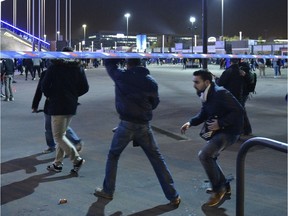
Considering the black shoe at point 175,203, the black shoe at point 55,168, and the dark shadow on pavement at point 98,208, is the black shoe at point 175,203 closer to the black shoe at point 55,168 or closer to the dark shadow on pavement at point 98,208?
the dark shadow on pavement at point 98,208

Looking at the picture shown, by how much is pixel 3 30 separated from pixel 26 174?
4784cm

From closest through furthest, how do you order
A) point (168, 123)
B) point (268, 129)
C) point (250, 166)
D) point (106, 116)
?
point (250, 166) < point (268, 129) < point (168, 123) < point (106, 116)

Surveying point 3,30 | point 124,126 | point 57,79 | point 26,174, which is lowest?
point 26,174

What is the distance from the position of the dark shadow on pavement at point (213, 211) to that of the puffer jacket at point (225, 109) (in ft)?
2.99

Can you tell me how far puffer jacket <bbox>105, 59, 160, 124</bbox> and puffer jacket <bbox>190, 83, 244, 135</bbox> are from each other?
678 mm

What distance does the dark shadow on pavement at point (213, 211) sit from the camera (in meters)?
5.26

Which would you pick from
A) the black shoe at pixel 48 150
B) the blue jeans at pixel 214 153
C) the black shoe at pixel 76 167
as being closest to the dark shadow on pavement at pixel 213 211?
the blue jeans at pixel 214 153

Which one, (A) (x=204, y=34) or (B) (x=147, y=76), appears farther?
(A) (x=204, y=34)

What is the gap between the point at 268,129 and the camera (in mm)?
10766

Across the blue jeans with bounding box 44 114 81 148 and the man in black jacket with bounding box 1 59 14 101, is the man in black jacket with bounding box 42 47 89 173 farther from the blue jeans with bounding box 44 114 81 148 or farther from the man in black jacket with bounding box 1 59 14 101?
the man in black jacket with bounding box 1 59 14 101

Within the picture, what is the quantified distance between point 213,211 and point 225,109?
118cm

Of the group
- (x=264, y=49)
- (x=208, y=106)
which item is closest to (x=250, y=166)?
(x=208, y=106)

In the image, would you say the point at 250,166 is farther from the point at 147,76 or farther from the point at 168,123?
the point at 168,123

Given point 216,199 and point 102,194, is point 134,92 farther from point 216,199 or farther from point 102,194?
point 216,199
